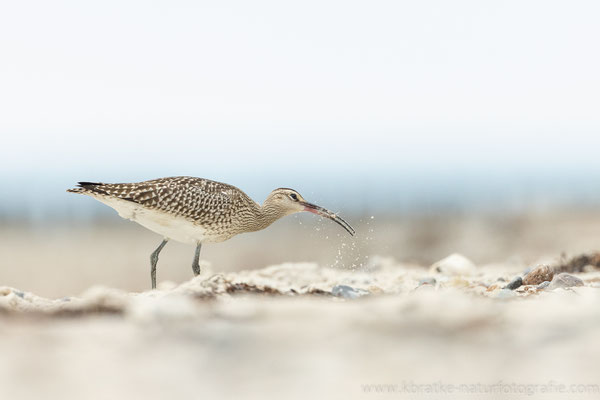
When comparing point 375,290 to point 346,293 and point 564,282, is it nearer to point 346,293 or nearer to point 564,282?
point 346,293

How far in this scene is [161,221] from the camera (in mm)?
9516

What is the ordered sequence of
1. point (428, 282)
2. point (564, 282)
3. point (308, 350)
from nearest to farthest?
point (308, 350) → point (564, 282) → point (428, 282)

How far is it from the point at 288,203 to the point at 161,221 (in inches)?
74.6

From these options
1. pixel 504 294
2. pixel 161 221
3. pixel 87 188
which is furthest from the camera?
pixel 161 221

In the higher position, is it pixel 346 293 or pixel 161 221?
pixel 161 221

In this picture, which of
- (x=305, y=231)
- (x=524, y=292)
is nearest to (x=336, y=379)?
(x=524, y=292)

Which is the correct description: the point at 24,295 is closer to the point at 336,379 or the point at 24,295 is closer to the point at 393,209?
the point at 336,379

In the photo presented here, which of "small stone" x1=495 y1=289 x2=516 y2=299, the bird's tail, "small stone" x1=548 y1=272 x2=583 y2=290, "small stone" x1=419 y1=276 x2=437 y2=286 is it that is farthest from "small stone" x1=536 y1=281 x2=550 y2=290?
the bird's tail

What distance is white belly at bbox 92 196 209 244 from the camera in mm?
9406

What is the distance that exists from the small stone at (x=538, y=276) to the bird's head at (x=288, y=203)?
332cm

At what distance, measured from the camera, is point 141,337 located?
444cm

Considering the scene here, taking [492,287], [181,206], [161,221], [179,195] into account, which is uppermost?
[179,195]

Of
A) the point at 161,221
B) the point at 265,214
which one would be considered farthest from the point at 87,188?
the point at 265,214

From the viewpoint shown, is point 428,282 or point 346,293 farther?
point 428,282
